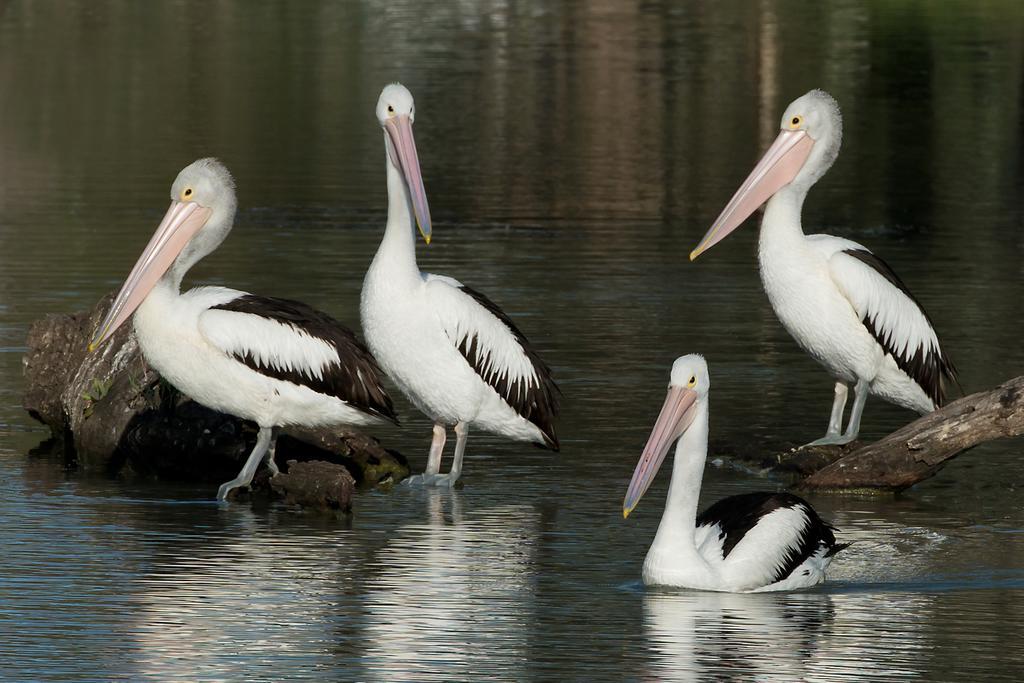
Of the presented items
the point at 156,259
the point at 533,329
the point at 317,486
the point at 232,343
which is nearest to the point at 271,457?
the point at 317,486

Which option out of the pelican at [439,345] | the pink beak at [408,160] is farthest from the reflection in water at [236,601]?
the pink beak at [408,160]

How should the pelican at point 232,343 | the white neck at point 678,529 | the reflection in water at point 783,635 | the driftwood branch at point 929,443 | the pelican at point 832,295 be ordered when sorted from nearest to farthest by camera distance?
the reflection in water at point 783,635 → the white neck at point 678,529 → the driftwood branch at point 929,443 → the pelican at point 232,343 → the pelican at point 832,295

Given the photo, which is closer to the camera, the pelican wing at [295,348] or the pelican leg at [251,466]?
the pelican wing at [295,348]

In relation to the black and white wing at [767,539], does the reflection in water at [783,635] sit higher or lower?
lower

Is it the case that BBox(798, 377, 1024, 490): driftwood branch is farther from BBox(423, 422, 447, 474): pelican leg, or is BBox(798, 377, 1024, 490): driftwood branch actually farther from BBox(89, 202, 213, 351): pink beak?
BBox(89, 202, 213, 351): pink beak

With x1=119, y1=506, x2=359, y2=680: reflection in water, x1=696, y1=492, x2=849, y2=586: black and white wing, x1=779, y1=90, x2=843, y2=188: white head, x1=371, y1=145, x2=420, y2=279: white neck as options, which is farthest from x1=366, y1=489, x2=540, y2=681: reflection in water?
x1=779, y1=90, x2=843, y2=188: white head

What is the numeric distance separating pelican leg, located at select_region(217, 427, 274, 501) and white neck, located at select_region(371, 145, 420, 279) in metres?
0.82

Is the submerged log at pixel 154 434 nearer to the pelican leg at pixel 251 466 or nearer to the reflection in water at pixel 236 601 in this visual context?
the pelican leg at pixel 251 466

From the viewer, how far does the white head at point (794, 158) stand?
900cm

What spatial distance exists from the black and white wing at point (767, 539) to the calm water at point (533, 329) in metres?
0.12

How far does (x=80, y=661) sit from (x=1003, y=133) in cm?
1842

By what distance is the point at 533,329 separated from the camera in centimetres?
1169

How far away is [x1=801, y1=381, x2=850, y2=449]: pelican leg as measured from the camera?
8.73 meters

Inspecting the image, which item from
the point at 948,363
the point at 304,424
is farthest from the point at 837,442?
the point at 304,424
